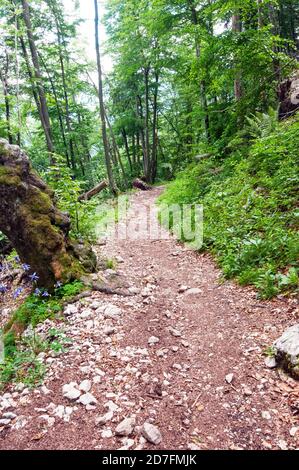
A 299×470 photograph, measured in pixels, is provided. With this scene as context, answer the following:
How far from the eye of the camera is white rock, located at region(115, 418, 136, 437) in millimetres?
2391

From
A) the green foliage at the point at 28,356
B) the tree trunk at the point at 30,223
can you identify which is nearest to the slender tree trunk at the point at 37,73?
the tree trunk at the point at 30,223

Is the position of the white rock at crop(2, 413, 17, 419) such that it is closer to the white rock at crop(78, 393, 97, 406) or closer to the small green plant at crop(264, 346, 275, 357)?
the white rock at crop(78, 393, 97, 406)

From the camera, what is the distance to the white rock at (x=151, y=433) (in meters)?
2.32

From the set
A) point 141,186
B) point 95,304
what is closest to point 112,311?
point 95,304

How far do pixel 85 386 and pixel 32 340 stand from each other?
1.09 m

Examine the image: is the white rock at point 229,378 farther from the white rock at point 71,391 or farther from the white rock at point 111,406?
the white rock at point 71,391

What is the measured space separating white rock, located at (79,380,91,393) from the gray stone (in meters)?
2.07

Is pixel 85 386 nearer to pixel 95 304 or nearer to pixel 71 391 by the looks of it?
pixel 71 391

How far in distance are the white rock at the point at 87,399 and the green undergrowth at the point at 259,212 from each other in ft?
9.39

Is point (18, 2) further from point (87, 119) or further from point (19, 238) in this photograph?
point (19, 238)

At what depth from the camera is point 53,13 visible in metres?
15.9

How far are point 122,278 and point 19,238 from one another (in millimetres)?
1964

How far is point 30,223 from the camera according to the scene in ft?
14.9
